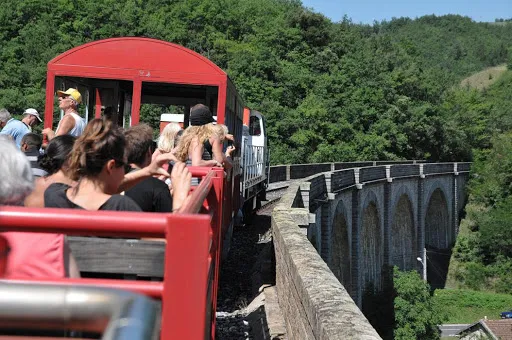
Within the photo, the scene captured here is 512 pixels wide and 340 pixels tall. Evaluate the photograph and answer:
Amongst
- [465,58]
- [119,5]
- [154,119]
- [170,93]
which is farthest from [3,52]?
[465,58]

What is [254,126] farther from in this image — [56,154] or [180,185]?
[180,185]

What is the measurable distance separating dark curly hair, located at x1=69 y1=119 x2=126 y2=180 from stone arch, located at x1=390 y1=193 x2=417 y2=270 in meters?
33.4

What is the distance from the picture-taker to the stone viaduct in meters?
4.51

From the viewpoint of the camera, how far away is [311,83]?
52.3 m

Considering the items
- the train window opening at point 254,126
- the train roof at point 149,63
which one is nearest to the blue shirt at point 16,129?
the train roof at point 149,63

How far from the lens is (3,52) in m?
46.6

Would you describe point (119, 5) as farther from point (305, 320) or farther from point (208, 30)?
point (305, 320)

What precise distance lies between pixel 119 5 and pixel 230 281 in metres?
48.3

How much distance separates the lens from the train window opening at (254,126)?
17.8m

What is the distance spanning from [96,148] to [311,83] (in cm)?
4981

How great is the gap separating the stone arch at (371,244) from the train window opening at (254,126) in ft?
35.2

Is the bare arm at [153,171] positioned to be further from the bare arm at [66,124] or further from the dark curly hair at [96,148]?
the bare arm at [66,124]

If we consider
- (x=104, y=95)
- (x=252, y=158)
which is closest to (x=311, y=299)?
(x=104, y=95)

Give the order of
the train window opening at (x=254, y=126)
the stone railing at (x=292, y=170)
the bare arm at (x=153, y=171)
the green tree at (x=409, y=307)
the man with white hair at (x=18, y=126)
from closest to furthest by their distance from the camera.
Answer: the bare arm at (x=153, y=171)
the man with white hair at (x=18, y=126)
the train window opening at (x=254, y=126)
the stone railing at (x=292, y=170)
the green tree at (x=409, y=307)
